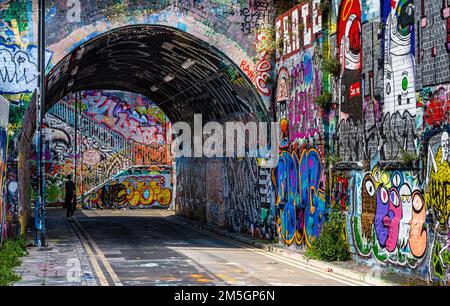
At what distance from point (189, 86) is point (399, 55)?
15.2 meters

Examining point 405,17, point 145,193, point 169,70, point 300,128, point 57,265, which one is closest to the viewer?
point 405,17

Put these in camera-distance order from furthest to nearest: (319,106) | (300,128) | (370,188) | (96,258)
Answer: (300,128)
(319,106)
(96,258)
(370,188)

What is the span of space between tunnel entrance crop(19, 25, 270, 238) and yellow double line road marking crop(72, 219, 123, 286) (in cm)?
275

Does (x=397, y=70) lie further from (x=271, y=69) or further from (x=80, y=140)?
(x=80, y=140)

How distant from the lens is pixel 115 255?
66.0 ft

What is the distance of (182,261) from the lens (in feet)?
62.0

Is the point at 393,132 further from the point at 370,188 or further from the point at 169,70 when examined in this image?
the point at 169,70

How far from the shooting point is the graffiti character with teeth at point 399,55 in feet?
51.4

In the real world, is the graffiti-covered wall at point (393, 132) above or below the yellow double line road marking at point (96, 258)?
above

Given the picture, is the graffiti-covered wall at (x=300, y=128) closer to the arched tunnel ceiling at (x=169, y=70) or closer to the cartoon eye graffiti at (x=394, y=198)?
the arched tunnel ceiling at (x=169, y=70)

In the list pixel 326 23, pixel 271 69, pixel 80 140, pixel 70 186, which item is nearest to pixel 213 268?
pixel 326 23

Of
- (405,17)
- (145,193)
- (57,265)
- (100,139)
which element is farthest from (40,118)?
(145,193)

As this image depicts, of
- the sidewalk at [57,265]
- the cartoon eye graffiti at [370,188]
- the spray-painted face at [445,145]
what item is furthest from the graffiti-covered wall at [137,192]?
the spray-painted face at [445,145]

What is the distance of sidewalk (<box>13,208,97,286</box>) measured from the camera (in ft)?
49.0
